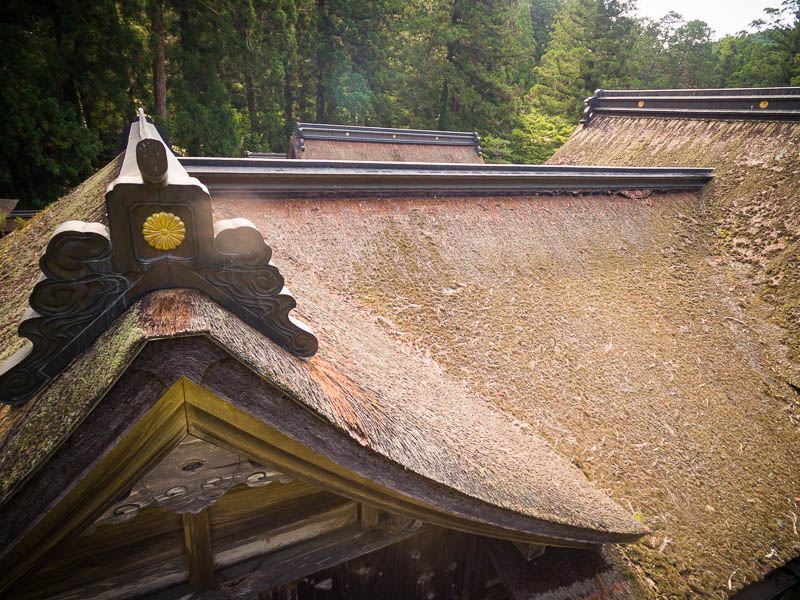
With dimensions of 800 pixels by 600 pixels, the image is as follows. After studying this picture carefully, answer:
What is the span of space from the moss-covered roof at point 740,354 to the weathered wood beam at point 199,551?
1.71m

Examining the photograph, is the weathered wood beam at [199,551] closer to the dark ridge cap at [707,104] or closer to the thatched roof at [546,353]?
the thatched roof at [546,353]

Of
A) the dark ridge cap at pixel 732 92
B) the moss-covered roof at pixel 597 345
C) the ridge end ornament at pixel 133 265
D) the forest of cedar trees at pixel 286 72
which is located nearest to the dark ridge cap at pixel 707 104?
the dark ridge cap at pixel 732 92

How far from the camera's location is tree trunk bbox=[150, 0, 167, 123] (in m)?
11.1

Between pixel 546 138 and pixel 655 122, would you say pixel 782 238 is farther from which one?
pixel 546 138

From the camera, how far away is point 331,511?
62.1 inches

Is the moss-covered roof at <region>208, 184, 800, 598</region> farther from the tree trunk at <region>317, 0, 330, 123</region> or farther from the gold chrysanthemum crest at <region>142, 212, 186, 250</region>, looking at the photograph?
the tree trunk at <region>317, 0, 330, 123</region>

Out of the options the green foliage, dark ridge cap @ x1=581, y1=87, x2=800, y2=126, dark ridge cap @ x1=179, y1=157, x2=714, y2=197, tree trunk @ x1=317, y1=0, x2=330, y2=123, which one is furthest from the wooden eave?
tree trunk @ x1=317, y1=0, x2=330, y2=123

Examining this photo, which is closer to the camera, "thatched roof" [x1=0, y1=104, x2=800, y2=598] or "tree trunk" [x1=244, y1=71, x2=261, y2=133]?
"thatched roof" [x1=0, y1=104, x2=800, y2=598]

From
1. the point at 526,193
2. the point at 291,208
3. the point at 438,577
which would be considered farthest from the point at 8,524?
the point at 526,193

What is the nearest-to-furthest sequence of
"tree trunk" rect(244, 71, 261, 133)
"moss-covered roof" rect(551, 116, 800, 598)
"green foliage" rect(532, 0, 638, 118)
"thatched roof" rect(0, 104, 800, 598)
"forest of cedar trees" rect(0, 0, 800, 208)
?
"thatched roof" rect(0, 104, 800, 598), "moss-covered roof" rect(551, 116, 800, 598), "forest of cedar trees" rect(0, 0, 800, 208), "green foliage" rect(532, 0, 638, 118), "tree trunk" rect(244, 71, 261, 133)

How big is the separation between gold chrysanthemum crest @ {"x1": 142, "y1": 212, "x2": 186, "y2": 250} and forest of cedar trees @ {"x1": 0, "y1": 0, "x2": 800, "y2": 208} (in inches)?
505

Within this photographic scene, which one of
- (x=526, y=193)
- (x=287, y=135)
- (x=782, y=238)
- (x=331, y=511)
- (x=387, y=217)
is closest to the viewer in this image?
(x=331, y=511)

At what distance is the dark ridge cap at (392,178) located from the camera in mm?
2555

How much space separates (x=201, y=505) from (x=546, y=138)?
52.1 feet
